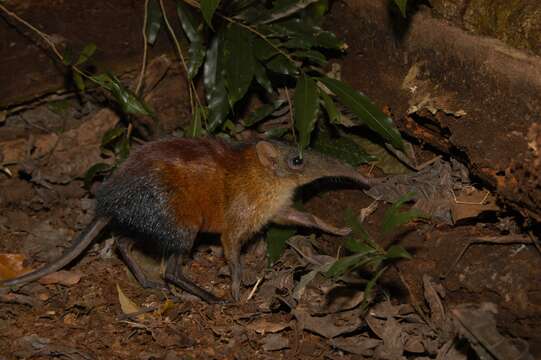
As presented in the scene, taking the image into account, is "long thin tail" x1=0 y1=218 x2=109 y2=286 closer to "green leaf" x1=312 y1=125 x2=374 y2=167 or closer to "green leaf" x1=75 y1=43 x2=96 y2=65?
"green leaf" x1=75 y1=43 x2=96 y2=65

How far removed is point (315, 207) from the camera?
588cm

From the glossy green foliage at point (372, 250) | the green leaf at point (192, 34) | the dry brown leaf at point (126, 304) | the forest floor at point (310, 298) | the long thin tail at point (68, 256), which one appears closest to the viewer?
the glossy green foliage at point (372, 250)

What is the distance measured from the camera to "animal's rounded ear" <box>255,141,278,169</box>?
5410mm

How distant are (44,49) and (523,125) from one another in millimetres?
3664

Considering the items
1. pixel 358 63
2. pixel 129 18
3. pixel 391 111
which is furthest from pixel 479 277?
pixel 129 18

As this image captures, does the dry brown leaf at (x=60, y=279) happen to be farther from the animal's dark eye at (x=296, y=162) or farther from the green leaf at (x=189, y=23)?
the green leaf at (x=189, y=23)

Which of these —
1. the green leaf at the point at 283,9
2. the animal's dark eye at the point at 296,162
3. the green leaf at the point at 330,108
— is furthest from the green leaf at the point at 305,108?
the green leaf at the point at 283,9

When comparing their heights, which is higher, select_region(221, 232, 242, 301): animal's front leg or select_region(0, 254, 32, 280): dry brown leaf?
select_region(221, 232, 242, 301): animal's front leg

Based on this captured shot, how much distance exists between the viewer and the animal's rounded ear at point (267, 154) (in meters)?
5.41

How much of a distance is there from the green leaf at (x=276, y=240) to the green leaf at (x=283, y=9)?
1592mm

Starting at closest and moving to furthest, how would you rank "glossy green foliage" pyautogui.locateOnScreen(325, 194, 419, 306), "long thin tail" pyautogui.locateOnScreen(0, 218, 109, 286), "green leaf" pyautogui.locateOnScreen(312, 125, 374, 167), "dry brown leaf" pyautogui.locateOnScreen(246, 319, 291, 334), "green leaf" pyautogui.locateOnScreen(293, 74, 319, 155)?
"glossy green foliage" pyautogui.locateOnScreen(325, 194, 419, 306) → "dry brown leaf" pyautogui.locateOnScreen(246, 319, 291, 334) → "green leaf" pyautogui.locateOnScreen(293, 74, 319, 155) → "long thin tail" pyautogui.locateOnScreen(0, 218, 109, 286) → "green leaf" pyautogui.locateOnScreen(312, 125, 374, 167)

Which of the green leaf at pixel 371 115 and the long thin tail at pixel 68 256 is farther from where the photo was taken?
the long thin tail at pixel 68 256

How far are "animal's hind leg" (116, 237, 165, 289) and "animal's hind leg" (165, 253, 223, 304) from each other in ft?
0.44

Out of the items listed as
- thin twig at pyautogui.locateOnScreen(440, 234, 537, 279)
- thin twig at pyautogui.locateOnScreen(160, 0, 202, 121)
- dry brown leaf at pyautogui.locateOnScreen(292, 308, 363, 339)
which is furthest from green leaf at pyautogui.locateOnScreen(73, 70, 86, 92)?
thin twig at pyautogui.locateOnScreen(440, 234, 537, 279)
